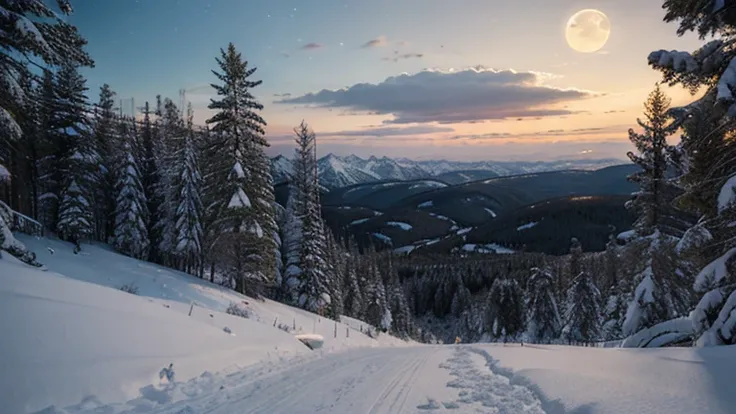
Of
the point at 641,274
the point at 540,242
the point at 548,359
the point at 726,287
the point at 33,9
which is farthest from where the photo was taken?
the point at 540,242

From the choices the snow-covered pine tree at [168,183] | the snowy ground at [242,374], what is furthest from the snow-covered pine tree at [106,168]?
the snowy ground at [242,374]

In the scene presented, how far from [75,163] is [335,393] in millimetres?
Answer: 29737

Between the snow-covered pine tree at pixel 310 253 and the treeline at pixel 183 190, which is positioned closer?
the treeline at pixel 183 190

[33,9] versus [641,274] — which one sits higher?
[33,9]

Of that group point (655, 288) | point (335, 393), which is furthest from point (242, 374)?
point (655, 288)

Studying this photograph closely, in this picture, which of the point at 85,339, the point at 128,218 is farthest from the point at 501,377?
the point at 128,218

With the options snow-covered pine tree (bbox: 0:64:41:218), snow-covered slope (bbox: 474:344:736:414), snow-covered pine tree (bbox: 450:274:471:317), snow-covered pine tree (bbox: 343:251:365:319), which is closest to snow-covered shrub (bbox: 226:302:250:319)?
snow-covered pine tree (bbox: 0:64:41:218)

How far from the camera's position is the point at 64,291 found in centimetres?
990

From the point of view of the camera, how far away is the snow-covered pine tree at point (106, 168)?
113 ft

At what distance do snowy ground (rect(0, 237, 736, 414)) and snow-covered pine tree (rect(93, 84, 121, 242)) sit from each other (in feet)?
88.6

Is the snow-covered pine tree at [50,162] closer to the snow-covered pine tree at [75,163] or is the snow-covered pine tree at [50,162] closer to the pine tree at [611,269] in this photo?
the snow-covered pine tree at [75,163]

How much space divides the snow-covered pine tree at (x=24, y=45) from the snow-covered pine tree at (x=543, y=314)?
4340 centimetres

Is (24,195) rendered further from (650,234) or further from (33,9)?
(650,234)

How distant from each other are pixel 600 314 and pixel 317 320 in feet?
106
